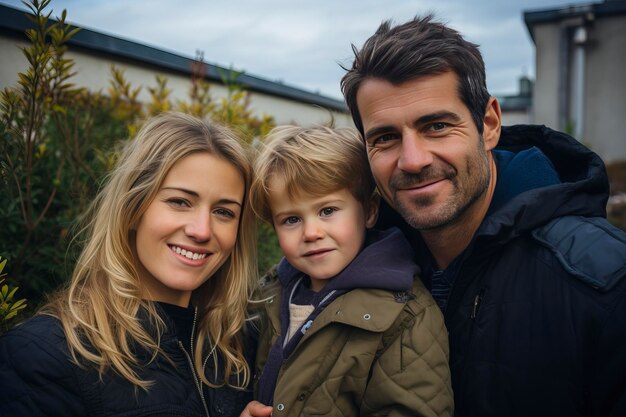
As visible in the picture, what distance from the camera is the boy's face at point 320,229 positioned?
235cm

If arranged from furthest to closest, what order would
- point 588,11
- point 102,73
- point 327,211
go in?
point 588,11 < point 102,73 < point 327,211

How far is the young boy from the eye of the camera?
195 centimetres

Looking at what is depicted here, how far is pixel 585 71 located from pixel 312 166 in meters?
15.6

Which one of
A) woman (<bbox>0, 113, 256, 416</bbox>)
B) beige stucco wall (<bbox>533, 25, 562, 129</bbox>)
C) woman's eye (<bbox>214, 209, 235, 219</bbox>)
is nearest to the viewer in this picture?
woman (<bbox>0, 113, 256, 416</bbox>)

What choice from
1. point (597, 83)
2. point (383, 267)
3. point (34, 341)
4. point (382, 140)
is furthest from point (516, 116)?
point (34, 341)

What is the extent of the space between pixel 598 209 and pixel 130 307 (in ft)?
6.23

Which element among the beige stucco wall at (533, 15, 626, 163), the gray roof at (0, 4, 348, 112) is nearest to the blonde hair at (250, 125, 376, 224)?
the gray roof at (0, 4, 348, 112)

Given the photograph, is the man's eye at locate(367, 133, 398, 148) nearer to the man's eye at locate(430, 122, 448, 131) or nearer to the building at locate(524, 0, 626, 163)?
the man's eye at locate(430, 122, 448, 131)

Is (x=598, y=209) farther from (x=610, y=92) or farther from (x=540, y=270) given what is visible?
(x=610, y=92)

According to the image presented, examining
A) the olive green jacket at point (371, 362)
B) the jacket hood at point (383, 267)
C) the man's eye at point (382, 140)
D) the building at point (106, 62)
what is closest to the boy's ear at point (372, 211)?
the jacket hood at point (383, 267)

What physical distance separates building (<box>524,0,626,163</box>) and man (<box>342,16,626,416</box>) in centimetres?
1362

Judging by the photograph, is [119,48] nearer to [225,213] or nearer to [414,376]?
[225,213]

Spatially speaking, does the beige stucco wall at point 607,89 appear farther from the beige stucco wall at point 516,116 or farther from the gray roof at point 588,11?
the beige stucco wall at point 516,116

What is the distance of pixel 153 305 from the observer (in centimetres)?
212
